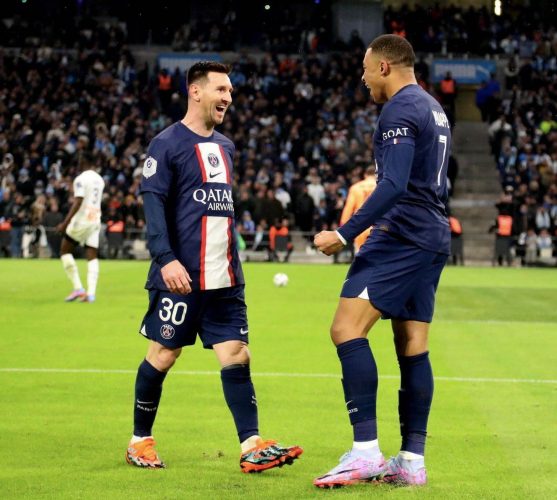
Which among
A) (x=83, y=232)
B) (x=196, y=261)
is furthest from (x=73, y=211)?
(x=196, y=261)

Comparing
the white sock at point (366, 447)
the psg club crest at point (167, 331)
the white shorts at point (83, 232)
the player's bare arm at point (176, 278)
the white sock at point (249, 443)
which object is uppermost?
the player's bare arm at point (176, 278)

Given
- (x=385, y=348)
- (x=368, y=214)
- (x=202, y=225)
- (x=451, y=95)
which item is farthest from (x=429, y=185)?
(x=451, y=95)

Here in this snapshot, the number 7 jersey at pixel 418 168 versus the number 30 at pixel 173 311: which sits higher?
the number 7 jersey at pixel 418 168

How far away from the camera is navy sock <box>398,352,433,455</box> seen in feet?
21.0

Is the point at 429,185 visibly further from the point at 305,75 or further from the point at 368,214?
the point at 305,75

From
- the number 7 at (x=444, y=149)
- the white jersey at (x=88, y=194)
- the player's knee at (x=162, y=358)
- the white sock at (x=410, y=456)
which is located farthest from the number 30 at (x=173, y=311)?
the white jersey at (x=88, y=194)

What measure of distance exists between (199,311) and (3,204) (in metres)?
29.7

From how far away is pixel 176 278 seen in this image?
6391 millimetres

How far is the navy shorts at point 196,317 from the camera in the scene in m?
6.67

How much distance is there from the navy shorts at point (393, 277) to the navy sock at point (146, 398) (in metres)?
1.30

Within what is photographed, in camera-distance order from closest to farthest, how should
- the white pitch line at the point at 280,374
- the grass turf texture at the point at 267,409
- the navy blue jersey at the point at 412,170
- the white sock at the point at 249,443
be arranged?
the navy blue jersey at the point at 412,170 < the grass turf texture at the point at 267,409 < the white sock at the point at 249,443 < the white pitch line at the point at 280,374

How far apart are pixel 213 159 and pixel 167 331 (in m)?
1.04

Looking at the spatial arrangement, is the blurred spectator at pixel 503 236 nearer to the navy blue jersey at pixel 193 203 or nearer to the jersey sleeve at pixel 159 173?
the navy blue jersey at pixel 193 203

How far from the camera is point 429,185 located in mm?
6293
